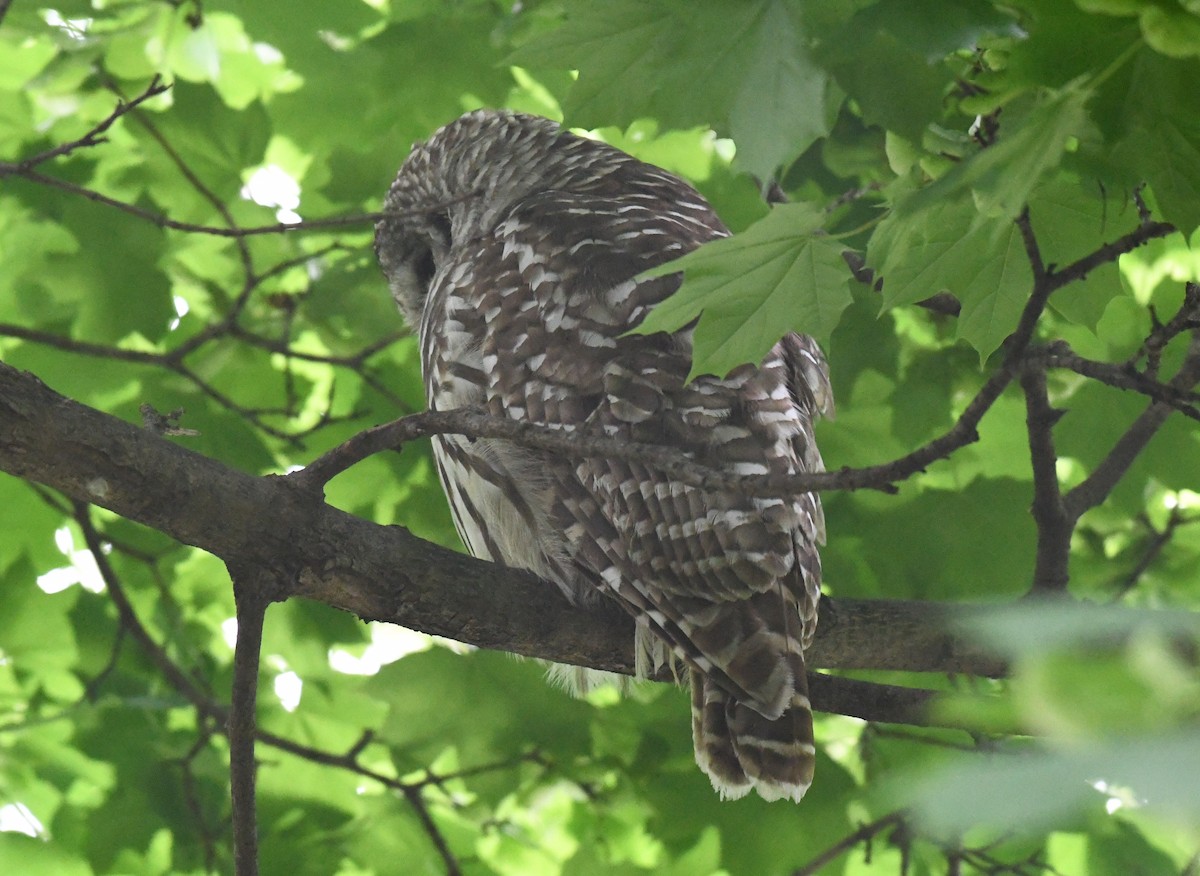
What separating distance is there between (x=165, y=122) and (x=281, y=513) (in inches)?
90.4

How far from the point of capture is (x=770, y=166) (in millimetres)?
1666

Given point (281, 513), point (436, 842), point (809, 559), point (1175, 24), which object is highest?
point (1175, 24)

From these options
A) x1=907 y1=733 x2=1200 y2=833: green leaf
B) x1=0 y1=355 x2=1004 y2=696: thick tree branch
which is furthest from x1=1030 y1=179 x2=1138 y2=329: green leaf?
x1=907 y1=733 x2=1200 y2=833: green leaf

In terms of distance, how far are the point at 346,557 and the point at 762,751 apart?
85 cm

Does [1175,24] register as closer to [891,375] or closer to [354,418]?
[891,375]

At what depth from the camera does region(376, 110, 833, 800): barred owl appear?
2.44 meters

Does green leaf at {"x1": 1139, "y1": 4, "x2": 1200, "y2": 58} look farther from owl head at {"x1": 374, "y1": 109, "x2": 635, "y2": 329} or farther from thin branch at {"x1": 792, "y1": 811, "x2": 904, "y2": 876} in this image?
owl head at {"x1": 374, "y1": 109, "x2": 635, "y2": 329}

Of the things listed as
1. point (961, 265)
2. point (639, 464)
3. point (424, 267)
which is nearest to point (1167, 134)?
point (961, 265)

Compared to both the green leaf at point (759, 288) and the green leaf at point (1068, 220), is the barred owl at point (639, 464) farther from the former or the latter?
the green leaf at point (1068, 220)

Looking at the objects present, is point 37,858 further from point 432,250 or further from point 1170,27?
point 1170,27

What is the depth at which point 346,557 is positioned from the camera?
2.15 meters

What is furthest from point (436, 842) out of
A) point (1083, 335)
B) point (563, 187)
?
point (1083, 335)

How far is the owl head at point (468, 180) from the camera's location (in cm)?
390

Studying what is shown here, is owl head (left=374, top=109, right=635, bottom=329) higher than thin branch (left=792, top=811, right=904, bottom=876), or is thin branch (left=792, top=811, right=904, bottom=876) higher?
owl head (left=374, top=109, right=635, bottom=329)
